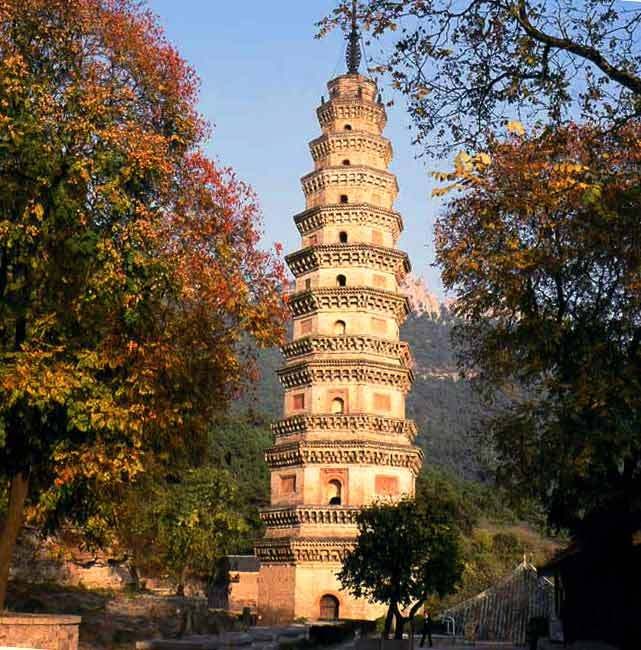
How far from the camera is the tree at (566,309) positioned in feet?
47.0

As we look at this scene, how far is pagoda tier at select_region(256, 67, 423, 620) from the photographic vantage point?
43.4 meters

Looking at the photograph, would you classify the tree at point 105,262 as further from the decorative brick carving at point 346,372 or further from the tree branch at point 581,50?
the decorative brick carving at point 346,372

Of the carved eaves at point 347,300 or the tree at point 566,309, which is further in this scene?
the carved eaves at point 347,300

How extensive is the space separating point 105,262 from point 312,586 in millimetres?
31516

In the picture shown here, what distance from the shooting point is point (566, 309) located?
16.1 m

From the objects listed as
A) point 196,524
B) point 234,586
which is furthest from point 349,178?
point 234,586

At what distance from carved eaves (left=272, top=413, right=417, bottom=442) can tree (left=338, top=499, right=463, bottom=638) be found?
1173cm

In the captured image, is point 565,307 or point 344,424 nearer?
point 565,307

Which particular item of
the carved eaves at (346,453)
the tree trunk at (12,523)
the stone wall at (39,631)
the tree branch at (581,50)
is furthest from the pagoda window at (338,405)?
the tree branch at (581,50)

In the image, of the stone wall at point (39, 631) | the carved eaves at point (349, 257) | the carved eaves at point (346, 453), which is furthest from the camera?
the carved eaves at point (349, 257)

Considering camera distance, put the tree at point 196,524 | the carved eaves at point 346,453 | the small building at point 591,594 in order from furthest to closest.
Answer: the tree at point 196,524, the carved eaves at point 346,453, the small building at point 591,594

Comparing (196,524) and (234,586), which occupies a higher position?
(196,524)

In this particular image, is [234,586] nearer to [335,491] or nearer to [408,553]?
[335,491]

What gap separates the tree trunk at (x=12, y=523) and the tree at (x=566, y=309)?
8098mm
